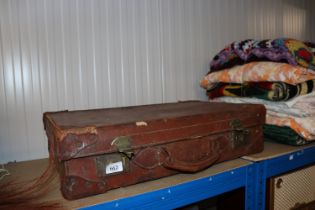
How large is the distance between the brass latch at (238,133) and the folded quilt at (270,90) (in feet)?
0.80

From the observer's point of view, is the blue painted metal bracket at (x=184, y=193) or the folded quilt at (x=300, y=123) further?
the folded quilt at (x=300, y=123)

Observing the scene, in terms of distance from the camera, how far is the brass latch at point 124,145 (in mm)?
665

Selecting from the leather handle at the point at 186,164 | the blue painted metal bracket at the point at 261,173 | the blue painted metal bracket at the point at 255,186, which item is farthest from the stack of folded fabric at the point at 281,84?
the leather handle at the point at 186,164

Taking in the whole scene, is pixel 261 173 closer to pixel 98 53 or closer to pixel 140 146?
pixel 140 146

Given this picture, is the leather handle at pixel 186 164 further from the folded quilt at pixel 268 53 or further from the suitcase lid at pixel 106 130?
the folded quilt at pixel 268 53

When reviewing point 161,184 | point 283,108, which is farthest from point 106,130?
point 283,108

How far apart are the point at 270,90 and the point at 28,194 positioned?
0.95 m

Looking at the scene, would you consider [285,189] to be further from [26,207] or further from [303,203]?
[26,207]

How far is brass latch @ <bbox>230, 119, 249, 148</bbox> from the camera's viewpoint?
0.89 m

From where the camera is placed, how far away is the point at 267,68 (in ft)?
3.58

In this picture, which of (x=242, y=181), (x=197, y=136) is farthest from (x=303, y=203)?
(x=197, y=136)

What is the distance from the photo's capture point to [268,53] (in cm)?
113

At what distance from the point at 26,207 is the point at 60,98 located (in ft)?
1.74

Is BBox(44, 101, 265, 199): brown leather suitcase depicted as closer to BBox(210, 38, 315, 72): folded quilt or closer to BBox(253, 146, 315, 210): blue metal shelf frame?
BBox(253, 146, 315, 210): blue metal shelf frame
